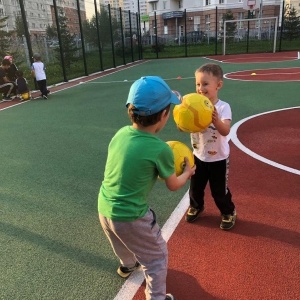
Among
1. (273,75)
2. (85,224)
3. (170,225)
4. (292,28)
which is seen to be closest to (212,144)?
(170,225)

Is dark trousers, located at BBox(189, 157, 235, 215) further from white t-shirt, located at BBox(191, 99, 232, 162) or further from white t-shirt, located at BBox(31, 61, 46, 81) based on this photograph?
white t-shirt, located at BBox(31, 61, 46, 81)

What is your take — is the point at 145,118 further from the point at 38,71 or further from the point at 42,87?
the point at 38,71

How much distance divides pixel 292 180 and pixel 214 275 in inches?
85.0

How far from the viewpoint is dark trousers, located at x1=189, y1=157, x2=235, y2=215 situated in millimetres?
3182

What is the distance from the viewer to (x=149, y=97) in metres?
1.98

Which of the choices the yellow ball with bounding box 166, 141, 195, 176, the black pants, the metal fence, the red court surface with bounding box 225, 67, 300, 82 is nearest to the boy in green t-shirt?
the yellow ball with bounding box 166, 141, 195, 176

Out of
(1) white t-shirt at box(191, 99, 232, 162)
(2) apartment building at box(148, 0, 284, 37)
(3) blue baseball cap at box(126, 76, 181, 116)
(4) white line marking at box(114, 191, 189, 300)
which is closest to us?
(3) blue baseball cap at box(126, 76, 181, 116)

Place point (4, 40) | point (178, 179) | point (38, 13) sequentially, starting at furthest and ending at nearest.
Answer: point (4, 40) < point (38, 13) < point (178, 179)

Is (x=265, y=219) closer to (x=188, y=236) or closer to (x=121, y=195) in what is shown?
(x=188, y=236)

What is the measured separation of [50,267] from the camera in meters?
2.90

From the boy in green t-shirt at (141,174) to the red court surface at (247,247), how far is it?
55 centimetres

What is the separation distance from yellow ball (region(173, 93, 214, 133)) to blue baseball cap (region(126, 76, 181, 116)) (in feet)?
2.14

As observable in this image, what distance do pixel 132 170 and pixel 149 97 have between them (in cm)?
46

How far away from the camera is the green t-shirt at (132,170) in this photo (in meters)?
Result: 2.00
